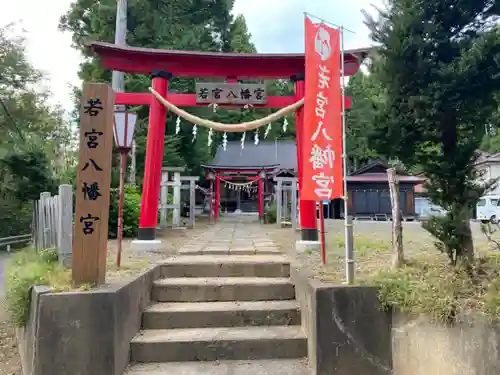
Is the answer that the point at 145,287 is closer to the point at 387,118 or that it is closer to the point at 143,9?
the point at 387,118

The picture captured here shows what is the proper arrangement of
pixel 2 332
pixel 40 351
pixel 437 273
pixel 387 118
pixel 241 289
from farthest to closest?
pixel 2 332
pixel 241 289
pixel 387 118
pixel 437 273
pixel 40 351

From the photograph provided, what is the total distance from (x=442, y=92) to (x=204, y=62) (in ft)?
16.0

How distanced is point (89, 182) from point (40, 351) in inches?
58.3

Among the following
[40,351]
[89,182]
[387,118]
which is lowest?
[40,351]

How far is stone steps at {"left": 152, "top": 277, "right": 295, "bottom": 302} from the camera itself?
466 centimetres

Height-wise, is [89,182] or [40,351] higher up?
[89,182]

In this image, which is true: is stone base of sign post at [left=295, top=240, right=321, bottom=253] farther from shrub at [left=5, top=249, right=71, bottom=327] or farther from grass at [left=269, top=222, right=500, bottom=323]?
shrub at [left=5, top=249, right=71, bottom=327]

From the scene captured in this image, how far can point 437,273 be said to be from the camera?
12.1 feet

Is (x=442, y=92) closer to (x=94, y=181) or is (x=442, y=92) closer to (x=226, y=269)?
(x=226, y=269)

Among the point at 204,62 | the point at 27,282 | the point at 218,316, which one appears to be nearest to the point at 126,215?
the point at 204,62

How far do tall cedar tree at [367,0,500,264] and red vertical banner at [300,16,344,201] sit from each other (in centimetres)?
60

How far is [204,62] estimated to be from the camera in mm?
7641

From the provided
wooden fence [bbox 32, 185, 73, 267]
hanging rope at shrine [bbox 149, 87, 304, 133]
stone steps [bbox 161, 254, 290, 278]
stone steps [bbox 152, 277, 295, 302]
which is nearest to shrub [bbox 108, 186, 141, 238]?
wooden fence [bbox 32, 185, 73, 267]

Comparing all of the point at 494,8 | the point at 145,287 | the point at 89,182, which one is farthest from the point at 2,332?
the point at 494,8
